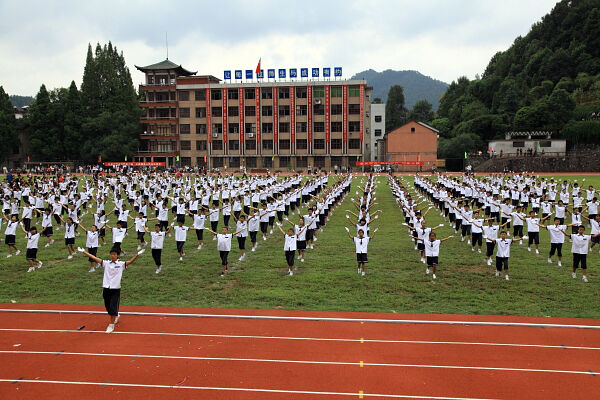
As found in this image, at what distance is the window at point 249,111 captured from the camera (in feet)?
211

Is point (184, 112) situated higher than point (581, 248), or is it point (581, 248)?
point (184, 112)

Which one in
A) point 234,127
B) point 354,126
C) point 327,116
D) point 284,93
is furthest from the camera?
point 234,127

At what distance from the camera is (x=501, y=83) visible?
7312cm

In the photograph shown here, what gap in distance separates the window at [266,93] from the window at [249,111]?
2.03m

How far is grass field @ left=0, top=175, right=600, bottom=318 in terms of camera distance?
10484mm

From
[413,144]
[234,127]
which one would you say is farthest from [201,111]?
[413,144]

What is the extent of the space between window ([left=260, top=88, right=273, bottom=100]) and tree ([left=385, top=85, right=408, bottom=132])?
42999 mm

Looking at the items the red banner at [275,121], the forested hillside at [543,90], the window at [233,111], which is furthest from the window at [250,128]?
the forested hillside at [543,90]

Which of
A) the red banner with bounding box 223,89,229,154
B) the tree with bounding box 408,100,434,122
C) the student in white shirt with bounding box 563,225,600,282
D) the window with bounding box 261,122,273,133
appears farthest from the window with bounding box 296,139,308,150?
the student in white shirt with bounding box 563,225,600,282

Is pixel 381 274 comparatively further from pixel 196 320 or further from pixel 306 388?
pixel 306 388

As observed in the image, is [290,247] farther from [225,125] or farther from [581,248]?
[225,125]

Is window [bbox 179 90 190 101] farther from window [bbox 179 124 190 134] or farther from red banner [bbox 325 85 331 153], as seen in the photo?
red banner [bbox 325 85 331 153]

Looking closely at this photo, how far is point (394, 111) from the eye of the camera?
10156cm

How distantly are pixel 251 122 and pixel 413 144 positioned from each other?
2167cm
